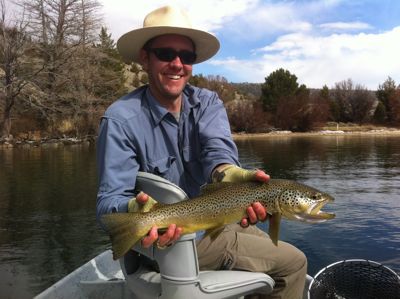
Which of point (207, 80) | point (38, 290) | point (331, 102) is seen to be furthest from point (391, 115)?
point (38, 290)

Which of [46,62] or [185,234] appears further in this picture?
[46,62]

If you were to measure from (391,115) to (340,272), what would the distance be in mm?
72866

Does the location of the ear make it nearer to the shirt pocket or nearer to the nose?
the nose

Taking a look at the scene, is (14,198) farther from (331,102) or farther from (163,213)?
(331,102)

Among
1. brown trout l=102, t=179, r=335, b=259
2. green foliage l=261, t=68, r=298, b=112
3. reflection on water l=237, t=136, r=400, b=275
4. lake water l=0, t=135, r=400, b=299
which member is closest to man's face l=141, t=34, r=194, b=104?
brown trout l=102, t=179, r=335, b=259

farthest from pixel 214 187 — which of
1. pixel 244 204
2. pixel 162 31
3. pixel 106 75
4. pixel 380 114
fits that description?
pixel 380 114

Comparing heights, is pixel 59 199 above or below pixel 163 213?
below

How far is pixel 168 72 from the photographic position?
11.9 feet

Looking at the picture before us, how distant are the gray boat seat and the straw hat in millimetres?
1170

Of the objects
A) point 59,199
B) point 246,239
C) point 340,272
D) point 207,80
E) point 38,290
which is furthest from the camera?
point 207,80

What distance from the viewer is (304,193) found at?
308cm

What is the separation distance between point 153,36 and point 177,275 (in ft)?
6.10

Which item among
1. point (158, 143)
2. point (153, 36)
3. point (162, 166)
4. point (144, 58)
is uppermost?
point (153, 36)

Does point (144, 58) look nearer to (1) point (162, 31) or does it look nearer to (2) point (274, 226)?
(1) point (162, 31)
